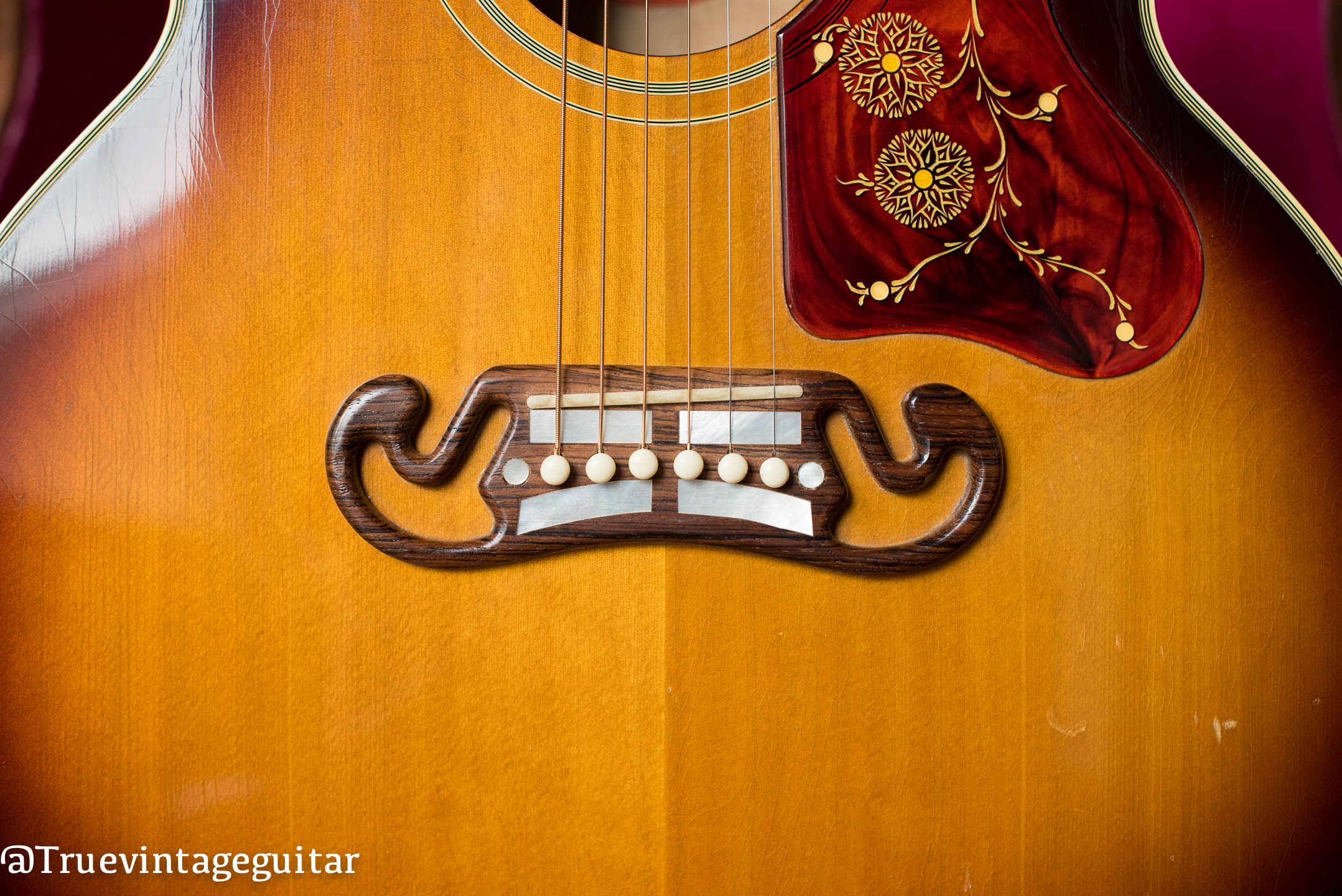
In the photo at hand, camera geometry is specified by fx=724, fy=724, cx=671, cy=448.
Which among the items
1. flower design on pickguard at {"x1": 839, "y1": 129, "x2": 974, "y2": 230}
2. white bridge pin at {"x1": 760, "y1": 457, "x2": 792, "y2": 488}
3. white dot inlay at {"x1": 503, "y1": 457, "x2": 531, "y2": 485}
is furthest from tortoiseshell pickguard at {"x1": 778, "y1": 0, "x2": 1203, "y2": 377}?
white dot inlay at {"x1": 503, "y1": 457, "x2": 531, "y2": 485}

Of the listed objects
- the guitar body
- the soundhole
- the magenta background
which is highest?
the soundhole

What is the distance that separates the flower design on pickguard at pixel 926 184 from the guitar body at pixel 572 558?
7cm

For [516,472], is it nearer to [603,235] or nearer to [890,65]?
[603,235]

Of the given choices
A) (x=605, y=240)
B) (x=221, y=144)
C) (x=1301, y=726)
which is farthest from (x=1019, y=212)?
(x=221, y=144)

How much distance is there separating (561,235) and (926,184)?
26 centimetres

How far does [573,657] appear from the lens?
502 mm

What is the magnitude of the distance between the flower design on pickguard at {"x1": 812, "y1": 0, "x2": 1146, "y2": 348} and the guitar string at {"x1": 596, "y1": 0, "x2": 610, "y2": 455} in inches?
6.0

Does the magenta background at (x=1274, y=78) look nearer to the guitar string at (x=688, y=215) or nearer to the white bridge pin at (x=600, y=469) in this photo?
the guitar string at (x=688, y=215)

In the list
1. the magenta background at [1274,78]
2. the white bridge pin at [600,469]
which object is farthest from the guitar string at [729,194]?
the magenta background at [1274,78]

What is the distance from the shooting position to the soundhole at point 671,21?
54cm

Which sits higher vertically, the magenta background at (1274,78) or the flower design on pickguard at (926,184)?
the magenta background at (1274,78)

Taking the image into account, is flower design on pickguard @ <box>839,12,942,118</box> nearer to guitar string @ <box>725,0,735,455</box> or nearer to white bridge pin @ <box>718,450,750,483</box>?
guitar string @ <box>725,0,735,455</box>

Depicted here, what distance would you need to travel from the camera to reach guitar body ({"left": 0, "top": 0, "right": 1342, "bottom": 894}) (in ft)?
1.62

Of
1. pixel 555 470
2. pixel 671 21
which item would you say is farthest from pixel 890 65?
pixel 555 470
